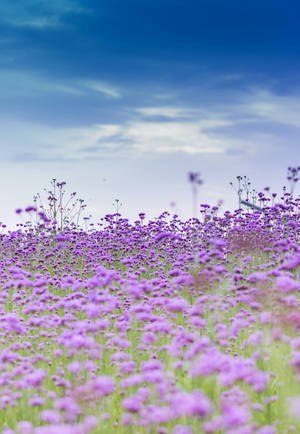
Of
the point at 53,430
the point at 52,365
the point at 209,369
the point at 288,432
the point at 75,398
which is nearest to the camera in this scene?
the point at 53,430

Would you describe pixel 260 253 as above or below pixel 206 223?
below

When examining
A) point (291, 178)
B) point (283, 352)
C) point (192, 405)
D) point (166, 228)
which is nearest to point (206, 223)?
point (166, 228)

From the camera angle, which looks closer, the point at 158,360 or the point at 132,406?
the point at 132,406

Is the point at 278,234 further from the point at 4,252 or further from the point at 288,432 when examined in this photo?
the point at 288,432

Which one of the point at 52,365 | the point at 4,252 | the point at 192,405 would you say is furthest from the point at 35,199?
the point at 192,405

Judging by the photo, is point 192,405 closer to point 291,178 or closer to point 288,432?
point 288,432

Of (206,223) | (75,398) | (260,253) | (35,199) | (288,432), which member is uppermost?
(35,199)

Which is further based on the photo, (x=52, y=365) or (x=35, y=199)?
(x=35, y=199)

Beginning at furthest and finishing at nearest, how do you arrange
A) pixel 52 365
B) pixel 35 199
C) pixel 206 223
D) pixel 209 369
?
1. pixel 35 199
2. pixel 206 223
3. pixel 52 365
4. pixel 209 369

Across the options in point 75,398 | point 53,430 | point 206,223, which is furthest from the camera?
point 206,223
